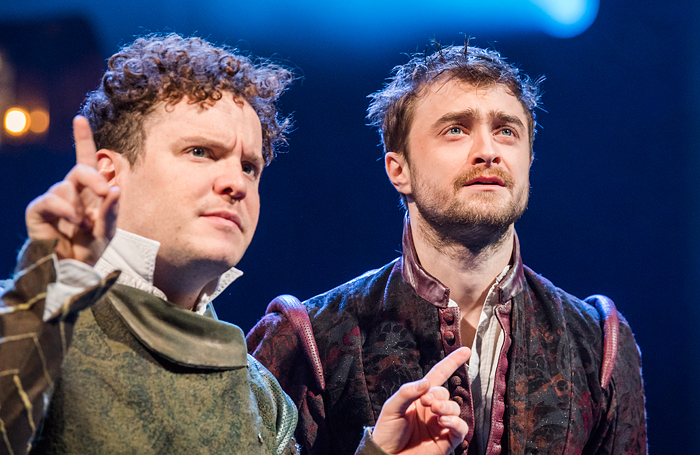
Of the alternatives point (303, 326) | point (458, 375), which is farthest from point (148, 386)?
point (458, 375)

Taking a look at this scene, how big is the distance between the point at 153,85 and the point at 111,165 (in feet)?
0.70

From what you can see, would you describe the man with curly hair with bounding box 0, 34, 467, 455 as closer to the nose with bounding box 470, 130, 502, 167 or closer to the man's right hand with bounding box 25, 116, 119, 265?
the man's right hand with bounding box 25, 116, 119, 265

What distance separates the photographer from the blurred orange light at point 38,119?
201 cm

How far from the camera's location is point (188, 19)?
229 centimetres

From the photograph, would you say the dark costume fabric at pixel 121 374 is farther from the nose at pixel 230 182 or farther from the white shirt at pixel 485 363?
the white shirt at pixel 485 363

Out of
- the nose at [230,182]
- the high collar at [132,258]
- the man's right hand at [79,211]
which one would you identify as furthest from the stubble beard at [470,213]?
the man's right hand at [79,211]

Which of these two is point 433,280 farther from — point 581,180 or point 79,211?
point 79,211

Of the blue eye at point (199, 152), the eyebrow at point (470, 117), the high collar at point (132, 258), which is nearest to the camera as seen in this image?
the high collar at point (132, 258)

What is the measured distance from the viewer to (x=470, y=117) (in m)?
1.95

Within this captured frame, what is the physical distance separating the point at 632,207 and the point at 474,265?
97 cm

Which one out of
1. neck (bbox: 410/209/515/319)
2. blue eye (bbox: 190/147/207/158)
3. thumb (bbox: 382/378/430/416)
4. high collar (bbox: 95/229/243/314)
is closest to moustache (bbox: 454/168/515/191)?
neck (bbox: 410/209/515/319)

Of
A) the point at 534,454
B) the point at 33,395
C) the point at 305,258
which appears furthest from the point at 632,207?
the point at 33,395

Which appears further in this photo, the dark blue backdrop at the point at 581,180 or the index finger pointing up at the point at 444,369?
the dark blue backdrop at the point at 581,180

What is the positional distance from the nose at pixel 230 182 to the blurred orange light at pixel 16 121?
1.02 m
